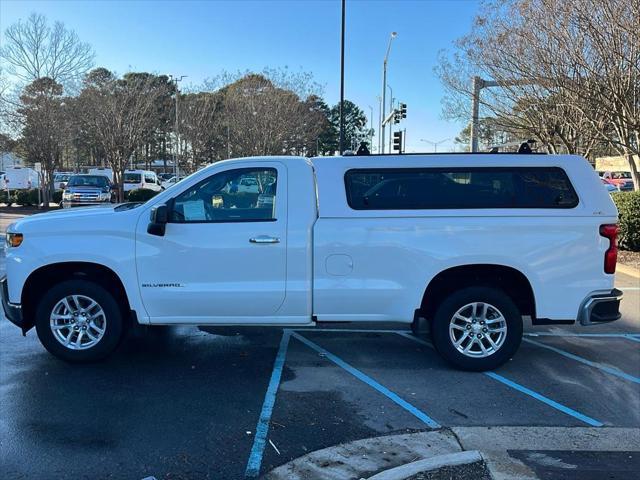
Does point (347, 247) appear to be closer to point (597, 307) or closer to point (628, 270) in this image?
point (597, 307)

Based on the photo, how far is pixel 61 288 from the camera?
505cm

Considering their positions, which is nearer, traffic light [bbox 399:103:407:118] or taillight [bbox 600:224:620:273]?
taillight [bbox 600:224:620:273]

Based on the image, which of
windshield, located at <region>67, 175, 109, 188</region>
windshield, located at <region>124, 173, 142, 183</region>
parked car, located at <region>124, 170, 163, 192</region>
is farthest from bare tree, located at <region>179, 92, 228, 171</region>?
windshield, located at <region>67, 175, 109, 188</region>

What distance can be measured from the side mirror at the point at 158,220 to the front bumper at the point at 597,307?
12.3 feet

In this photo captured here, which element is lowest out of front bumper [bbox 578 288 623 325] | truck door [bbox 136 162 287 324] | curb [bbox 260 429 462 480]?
curb [bbox 260 429 462 480]

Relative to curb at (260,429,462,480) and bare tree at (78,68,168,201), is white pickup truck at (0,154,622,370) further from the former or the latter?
bare tree at (78,68,168,201)

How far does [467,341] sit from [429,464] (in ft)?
6.38

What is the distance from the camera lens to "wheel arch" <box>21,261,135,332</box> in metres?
5.05


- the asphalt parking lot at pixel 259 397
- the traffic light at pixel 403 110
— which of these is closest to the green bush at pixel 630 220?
the asphalt parking lot at pixel 259 397

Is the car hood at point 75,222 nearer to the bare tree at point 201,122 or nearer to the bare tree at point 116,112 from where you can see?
the bare tree at point 116,112

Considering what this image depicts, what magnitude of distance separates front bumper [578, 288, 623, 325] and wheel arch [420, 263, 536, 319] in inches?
16.5

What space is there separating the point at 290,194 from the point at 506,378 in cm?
259

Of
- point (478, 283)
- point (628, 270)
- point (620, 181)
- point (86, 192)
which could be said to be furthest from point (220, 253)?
point (620, 181)

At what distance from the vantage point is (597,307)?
489cm
